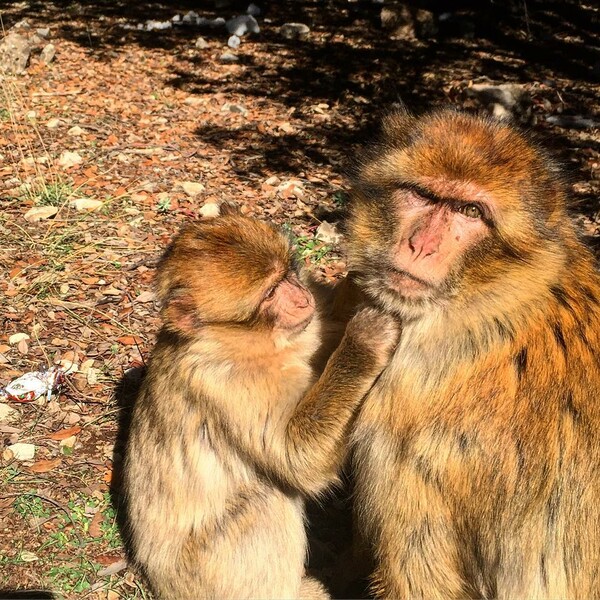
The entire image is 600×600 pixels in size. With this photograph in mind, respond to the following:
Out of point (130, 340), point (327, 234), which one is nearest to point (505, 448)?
point (130, 340)

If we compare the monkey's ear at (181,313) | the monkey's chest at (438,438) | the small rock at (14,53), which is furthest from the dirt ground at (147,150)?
the monkey's chest at (438,438)

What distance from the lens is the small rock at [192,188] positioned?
6.06m

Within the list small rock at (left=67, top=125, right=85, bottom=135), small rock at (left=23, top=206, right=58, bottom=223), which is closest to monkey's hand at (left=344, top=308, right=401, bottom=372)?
small rock at (left=23, top=206, right=58, bottom=223)

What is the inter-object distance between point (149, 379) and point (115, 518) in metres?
0.78

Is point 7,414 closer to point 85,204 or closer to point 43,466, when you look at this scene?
point 43,466

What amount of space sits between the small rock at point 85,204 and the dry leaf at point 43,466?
Result: 7.65 feet

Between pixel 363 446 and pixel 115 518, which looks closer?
pixel 363 446

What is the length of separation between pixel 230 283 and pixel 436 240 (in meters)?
0.95

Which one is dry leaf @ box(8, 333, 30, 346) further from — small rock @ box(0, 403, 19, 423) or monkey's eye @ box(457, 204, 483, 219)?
monkey's eye @ box(457, 204, 483, 219)

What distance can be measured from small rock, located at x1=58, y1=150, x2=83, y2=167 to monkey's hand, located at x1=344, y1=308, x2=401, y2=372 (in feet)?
14.0

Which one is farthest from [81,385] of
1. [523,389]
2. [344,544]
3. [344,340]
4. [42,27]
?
[42,27]

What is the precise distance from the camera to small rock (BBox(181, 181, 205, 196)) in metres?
6.06

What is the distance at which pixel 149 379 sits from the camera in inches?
141

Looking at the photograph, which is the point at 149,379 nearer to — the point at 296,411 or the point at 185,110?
the point at 296,411
